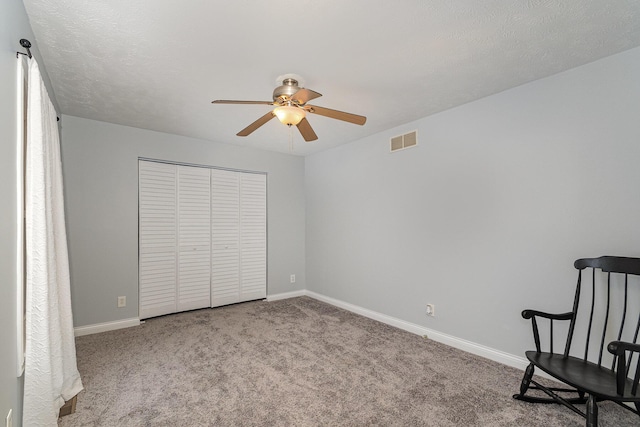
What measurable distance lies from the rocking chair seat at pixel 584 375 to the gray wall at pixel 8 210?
2691 mm

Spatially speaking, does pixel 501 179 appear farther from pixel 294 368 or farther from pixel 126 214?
pixel 126 214

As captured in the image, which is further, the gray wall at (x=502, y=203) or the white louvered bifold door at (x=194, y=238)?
the white louvered bifold door at (x=194, y=238)

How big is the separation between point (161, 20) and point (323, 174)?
10.2 feet

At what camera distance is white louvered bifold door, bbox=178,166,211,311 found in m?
3.85

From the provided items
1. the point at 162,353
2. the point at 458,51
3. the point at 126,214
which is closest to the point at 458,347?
the point at 458,51

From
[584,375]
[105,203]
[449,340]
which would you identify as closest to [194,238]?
[105,203]

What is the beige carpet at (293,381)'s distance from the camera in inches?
72.4

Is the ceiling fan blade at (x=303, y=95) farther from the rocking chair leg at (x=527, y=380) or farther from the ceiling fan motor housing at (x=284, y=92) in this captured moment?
the rocking chair leg at (x=527, y=380)

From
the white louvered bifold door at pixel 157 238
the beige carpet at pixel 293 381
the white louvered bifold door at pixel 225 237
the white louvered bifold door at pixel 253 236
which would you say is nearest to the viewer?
the beige carpet at pixel 293 381

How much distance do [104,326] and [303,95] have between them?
134 inches

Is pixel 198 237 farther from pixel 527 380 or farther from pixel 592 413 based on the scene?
pixel 592 413

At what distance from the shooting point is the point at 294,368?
244 cm

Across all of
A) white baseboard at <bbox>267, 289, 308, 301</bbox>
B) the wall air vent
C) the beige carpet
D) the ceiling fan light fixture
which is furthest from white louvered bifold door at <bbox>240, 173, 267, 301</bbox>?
the ceiling fan light fixture

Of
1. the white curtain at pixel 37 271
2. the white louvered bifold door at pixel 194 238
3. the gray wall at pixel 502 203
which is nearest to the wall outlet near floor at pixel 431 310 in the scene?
the gray wall at pixel 502 203
